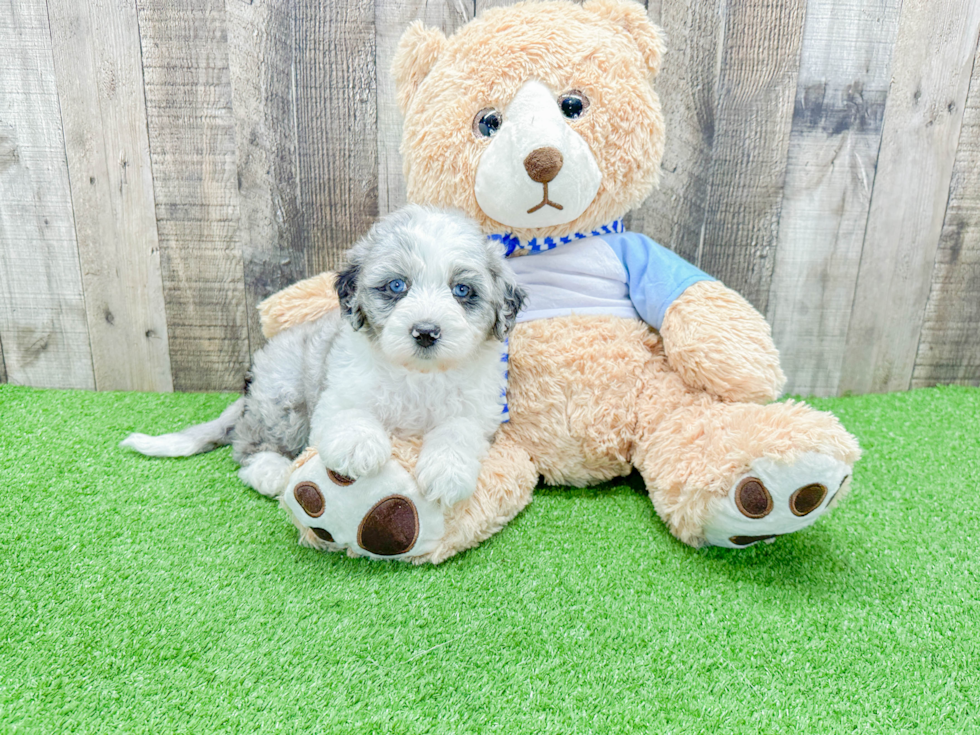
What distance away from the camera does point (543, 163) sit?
185 centimetres

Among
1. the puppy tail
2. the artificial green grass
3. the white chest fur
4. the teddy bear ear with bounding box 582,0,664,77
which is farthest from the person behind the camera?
the puppy tail

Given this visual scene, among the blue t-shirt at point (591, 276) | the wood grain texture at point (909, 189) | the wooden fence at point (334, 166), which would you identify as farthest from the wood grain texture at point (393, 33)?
the wood grain texture at point (909, 189)

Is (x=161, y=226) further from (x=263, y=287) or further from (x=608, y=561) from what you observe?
(x=608, y=561)

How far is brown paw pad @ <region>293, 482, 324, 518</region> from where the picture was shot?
1.63 meters

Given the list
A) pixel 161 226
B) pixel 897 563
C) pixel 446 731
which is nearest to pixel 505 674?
pixel 446 731

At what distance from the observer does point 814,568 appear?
1.71 m

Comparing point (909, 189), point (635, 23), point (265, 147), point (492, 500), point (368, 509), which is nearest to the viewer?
→ point (368, 509)

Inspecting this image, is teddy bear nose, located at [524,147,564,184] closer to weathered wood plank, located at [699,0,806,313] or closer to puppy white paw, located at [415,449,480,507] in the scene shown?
puppy white paw, located at [415,449,480,507]

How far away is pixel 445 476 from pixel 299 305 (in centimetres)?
110

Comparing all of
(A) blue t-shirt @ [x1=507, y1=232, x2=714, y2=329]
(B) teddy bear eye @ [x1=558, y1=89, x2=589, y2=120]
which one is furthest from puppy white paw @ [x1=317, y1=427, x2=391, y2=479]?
(B) teddy bear eye @ [x1=558, y1=89, x2=589, y2=120]

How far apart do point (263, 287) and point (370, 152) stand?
28.7 inches

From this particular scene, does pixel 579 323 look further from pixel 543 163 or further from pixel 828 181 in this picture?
pixel 828 181

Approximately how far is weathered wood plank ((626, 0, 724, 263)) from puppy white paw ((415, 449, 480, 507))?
1.50 metres

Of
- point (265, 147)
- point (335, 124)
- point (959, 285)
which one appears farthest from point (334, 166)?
point (959, 285)
